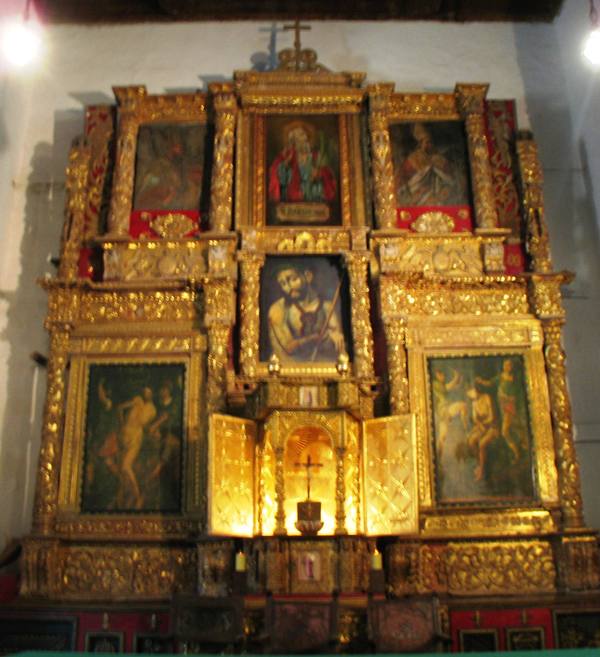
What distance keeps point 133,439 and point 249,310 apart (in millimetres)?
1999

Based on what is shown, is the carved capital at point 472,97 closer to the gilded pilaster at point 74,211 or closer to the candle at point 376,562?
the gilded pilaster at point 74,211

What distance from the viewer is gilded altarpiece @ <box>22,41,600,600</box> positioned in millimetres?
8203

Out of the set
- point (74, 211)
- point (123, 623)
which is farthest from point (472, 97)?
point (123, 623)

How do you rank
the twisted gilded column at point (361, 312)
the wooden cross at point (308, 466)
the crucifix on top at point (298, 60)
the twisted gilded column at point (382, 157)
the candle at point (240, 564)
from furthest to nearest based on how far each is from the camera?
1. the crucifix on top at point (298, 60)
2. the twisted gilded column at point (382, 157)
3. the twisted gilded column at point (361, 312)
4. the wooden cross at point (308, 466)
5. the candle at point (240, 564)

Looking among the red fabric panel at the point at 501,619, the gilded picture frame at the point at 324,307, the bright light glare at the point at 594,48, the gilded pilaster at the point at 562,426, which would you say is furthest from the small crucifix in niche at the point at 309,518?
the bright light glare at the point at 594,48

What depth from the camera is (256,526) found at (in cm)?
815

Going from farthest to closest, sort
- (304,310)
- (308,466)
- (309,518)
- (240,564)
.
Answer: (304,310), (308,466), (309,518), (240,564)

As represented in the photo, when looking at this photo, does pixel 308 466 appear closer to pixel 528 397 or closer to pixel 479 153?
pixel 528 397

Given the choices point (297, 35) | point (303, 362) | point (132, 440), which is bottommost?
point (132, 440)

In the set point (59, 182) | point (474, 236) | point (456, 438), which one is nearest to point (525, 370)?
point (456, 438)

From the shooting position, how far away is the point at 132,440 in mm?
8875

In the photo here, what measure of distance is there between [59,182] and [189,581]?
18.1 feet

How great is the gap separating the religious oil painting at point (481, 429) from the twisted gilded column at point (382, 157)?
75.9 inches

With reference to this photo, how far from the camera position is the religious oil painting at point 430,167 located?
9.95 m
